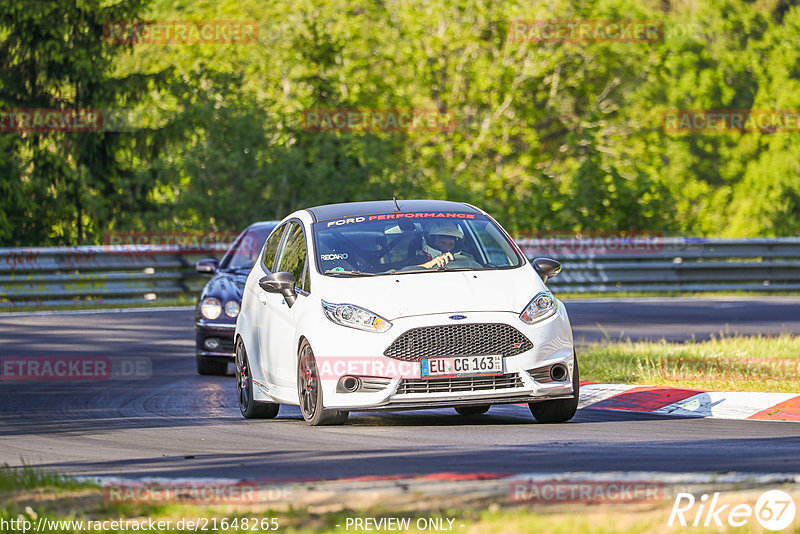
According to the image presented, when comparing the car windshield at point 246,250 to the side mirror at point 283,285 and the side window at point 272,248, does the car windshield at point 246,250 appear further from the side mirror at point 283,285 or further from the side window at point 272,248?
the side mirror at point 283,285

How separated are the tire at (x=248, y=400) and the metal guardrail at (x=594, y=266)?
1250 centimetres

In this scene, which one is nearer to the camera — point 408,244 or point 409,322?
point 409,322

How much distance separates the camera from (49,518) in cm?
571

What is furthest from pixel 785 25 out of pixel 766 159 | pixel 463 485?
pixel 463 485

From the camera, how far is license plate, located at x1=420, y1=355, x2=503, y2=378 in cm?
906

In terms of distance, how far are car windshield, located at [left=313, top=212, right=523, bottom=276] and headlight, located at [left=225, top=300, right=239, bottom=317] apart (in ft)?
12.8

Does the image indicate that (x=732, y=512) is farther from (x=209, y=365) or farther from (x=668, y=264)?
(x=668, y=264)

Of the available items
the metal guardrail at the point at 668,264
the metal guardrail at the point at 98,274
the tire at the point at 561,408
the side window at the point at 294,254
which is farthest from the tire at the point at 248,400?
the metal guardrail at the point at 668,264

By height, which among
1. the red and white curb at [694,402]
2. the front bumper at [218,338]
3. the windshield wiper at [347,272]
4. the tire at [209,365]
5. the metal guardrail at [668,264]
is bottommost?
the metal guardrail at [668,264]

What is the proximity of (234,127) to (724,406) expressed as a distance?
2203 centimetres

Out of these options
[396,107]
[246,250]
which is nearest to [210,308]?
[246,250]

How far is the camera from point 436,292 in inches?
369

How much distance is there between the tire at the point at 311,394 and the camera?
9422mm

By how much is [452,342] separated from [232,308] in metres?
5.62
